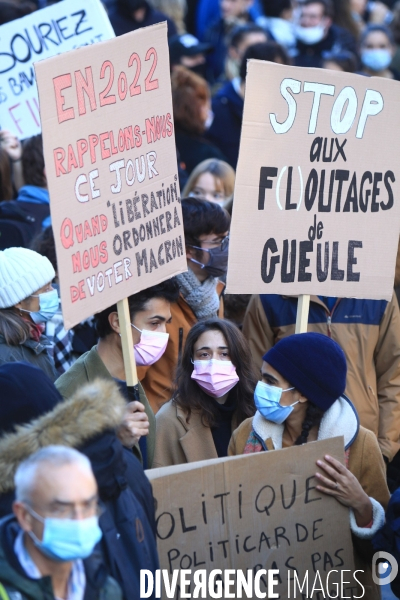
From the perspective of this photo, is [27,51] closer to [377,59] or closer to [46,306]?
[46,306]

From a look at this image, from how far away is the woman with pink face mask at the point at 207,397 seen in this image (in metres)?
4.28

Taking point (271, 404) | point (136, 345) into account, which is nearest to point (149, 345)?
point (136, 345)

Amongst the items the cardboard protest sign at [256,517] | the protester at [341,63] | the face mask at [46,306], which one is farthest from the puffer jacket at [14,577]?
the protester at [341,63]

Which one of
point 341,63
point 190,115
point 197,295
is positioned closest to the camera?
point 197,295

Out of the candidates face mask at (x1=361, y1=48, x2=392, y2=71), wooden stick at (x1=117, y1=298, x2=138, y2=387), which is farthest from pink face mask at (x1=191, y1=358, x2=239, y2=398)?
face mask at (x1=361, y1=48, x2=392, y2=71)

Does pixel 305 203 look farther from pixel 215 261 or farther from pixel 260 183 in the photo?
pixel 215 261

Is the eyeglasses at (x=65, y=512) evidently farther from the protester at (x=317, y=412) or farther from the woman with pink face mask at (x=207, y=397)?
the woman with pink face mask at (x=207, y=397)

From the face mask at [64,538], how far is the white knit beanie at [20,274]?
2.11m

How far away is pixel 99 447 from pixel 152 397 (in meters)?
2.29

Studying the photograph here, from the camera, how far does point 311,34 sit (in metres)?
10.6

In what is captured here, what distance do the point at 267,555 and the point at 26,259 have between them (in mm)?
1877

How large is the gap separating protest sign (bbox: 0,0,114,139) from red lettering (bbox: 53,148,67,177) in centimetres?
258

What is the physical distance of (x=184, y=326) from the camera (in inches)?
202

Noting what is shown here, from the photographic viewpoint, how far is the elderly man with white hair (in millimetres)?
2389
